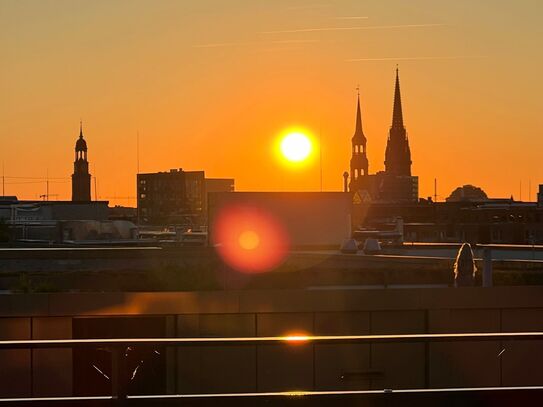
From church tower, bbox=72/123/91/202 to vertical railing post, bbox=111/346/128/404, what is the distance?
131m

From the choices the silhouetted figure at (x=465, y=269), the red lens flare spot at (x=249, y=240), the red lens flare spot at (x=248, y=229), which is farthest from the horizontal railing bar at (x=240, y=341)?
the red lens flare spot at (x=248, y=229)

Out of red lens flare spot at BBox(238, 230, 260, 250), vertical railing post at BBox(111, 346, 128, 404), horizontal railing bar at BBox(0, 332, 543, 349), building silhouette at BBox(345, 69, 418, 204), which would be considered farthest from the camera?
building silhouette at BBox(345, 69, 418, 204)

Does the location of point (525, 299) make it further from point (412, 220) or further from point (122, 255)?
point (412, 220)

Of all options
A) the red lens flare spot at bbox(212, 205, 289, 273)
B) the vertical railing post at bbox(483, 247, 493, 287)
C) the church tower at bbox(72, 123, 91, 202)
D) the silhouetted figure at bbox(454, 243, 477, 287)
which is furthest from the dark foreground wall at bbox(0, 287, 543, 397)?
the church tower at bbox(72, 123, 91, 202)

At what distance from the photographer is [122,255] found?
43.3m

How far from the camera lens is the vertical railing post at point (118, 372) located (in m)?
6.68

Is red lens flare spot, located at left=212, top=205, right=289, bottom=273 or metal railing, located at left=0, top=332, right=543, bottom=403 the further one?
red lens flare spot, located at left=212, top=205, right=289, bottom=273

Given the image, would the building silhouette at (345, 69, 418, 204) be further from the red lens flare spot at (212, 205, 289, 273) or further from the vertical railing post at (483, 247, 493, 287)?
the vertical railing post at (483, 247, 493, 287)

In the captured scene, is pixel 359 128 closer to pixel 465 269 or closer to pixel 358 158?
pixel 358 158

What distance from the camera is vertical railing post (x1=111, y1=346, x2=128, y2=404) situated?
21.9 feet

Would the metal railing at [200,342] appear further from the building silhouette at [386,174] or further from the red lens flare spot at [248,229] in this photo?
the building silhouette at [386,174]

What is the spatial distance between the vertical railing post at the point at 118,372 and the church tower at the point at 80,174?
13089 centimetres

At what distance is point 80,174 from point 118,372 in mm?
132408

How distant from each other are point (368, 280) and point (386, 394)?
29864 millimetres
